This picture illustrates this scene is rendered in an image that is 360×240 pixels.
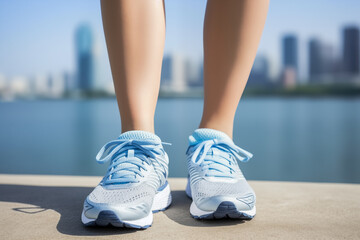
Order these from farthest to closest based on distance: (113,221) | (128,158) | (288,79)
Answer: (288,79)
(128,158)
(113,221)

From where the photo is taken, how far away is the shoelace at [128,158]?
59 centimetres

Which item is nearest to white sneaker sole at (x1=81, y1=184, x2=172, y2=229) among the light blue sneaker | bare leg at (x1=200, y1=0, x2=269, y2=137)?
the light blue sneaker

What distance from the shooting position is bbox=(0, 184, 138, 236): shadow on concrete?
522 mm

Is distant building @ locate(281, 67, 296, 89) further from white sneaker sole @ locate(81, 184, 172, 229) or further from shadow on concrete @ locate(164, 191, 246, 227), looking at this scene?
white sneaker sole @ locate(81, 184, 172, 229)

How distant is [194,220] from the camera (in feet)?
1.89

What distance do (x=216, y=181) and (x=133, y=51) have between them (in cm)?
29

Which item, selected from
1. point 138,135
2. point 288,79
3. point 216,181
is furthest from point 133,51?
point 288,79

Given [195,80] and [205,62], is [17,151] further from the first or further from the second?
[195,80]

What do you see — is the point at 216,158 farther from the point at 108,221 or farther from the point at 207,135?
the point at 108,221

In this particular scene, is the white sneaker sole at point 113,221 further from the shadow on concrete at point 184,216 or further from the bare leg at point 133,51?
the bare leg at point 133,51

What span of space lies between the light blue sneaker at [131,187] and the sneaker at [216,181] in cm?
7

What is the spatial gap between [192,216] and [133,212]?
122mm

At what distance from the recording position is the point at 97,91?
731 inches

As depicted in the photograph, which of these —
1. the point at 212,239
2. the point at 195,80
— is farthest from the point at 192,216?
the point at 195,80
